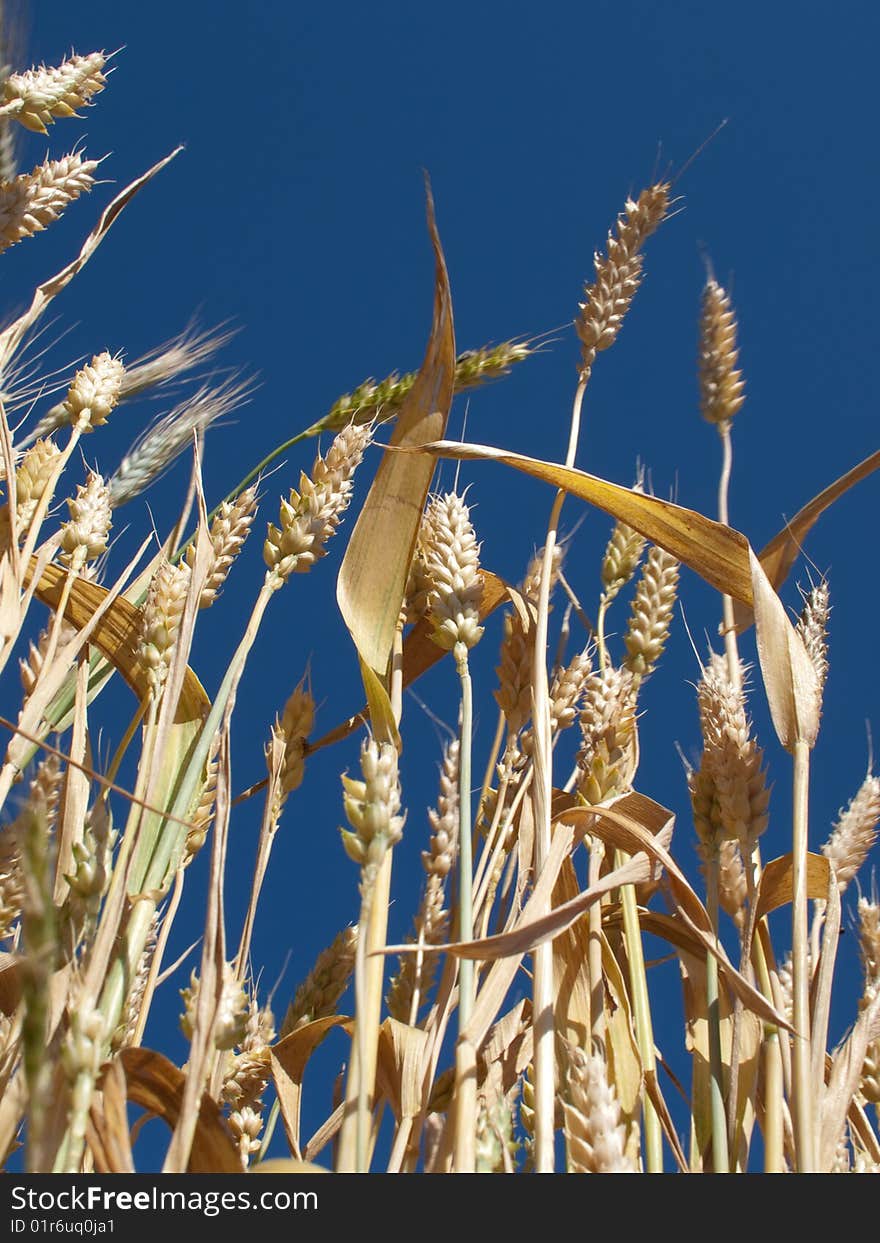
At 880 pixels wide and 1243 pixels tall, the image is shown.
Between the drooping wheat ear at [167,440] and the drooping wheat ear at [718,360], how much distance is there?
0.88m

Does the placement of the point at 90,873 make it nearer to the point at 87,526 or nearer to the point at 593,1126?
the point at 593,1126

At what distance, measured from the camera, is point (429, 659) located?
1.53 meters

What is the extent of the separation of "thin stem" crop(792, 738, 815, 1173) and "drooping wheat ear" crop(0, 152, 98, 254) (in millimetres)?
1262

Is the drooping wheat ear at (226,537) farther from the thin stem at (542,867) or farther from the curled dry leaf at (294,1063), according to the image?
the curled dry leaf at (294,1063)

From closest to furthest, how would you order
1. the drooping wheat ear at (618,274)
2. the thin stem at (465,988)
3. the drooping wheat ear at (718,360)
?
the thin stem at (465,988) < the drooping wheat ear at (618,274) < the drooping wheat ear at (718,360)

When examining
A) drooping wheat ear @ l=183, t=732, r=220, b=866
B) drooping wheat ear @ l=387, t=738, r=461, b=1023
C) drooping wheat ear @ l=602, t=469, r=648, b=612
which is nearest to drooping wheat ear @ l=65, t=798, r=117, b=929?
drooping wheat ear @ l=183, t=732, r=220, b=866

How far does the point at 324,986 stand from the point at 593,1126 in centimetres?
70

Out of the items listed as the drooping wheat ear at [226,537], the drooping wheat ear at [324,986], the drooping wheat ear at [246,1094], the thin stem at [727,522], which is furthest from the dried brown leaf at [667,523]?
the drooping wheat ear at [246,1094]

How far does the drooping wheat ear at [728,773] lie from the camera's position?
1.21 meters

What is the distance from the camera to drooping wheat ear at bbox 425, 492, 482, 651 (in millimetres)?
1334

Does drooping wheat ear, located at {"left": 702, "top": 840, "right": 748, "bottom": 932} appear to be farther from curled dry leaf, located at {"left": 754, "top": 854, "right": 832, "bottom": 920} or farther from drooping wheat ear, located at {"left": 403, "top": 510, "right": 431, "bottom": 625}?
drooping wheat ear, located at {"left": 403, "top": 510, "right": 431, "bottom": 625}
